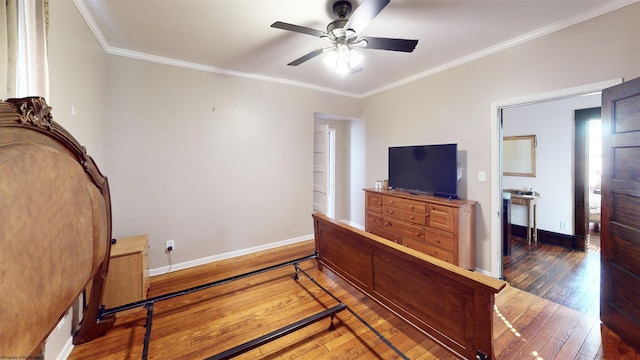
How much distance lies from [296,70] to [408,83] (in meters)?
1.77

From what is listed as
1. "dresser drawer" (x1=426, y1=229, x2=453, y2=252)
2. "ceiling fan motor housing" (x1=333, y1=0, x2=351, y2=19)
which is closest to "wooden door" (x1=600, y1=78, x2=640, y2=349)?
"dresser drawer" (x1=426, y1=229, x2=453, y2=252)

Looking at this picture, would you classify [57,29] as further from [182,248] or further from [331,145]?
[331,145]

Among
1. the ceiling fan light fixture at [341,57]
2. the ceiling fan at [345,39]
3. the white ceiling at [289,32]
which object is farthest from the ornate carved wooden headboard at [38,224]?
the ceiling fan light fixture at [341,57]

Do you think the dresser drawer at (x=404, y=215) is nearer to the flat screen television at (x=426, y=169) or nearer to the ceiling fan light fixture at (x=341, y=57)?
the flat screen television at (x=426, y=169)

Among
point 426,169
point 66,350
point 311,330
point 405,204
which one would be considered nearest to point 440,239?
point 405,204

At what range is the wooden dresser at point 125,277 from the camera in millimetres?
2252

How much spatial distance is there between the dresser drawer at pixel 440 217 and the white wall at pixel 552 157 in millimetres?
2316

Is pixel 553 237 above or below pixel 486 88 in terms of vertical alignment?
below

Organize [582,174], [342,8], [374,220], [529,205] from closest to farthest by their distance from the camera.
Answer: [342,8] < [582,174] < [374,220] < [529,205]

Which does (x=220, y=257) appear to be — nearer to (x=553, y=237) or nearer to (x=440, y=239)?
(x=440, y=239)

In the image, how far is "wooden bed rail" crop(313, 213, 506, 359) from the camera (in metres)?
1.38

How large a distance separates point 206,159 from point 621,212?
4.22m

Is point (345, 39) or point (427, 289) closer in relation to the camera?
point (427, 289)

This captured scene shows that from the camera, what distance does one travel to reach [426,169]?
342 centimetres
